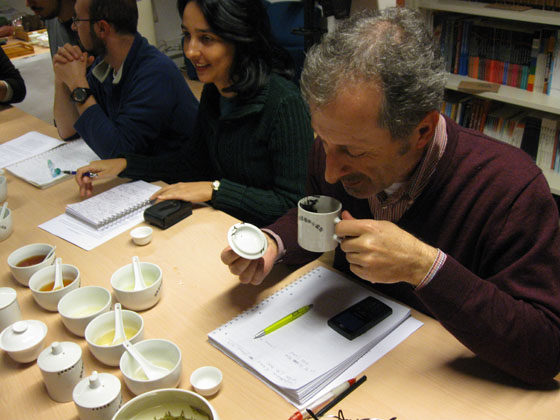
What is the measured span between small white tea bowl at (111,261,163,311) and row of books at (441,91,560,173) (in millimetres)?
1931

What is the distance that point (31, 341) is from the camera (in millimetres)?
1021

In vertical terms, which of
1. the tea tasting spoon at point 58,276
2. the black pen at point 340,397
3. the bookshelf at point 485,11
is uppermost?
the bookshelf at point 485,11

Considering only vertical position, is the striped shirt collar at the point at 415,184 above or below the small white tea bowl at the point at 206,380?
above

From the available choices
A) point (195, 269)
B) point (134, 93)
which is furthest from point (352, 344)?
point (134, 93)

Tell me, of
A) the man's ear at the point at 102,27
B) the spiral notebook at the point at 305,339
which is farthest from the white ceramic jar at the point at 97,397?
the man's ear at the point at 102,27

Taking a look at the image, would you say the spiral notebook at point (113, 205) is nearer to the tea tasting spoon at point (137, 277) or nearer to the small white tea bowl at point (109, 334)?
the tea tasting spoon at point (137, 277)

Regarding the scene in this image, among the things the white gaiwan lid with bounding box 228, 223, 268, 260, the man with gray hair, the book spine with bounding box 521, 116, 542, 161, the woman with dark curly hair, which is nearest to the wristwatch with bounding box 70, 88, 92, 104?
the woman with dark curly hair

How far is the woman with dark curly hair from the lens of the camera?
1.62m

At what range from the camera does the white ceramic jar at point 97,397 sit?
2.81 ft

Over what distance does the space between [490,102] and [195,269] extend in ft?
7.07

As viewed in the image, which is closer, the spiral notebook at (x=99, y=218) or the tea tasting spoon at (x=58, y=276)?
the tea tasting spoon at (x=58, y=276)

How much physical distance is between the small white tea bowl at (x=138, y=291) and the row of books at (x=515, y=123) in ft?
6.34

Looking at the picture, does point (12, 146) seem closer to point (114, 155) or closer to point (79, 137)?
point (79, 137)

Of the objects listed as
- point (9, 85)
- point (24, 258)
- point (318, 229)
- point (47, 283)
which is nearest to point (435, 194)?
point (318, 229)
